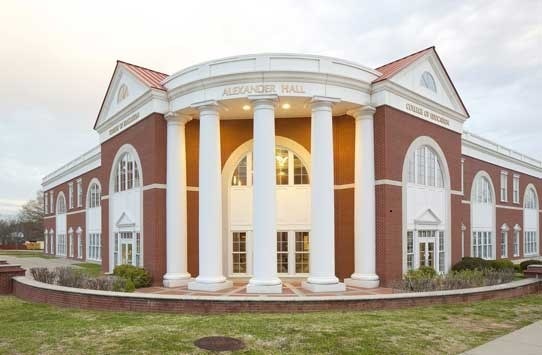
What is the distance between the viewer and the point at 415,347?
9719 mm

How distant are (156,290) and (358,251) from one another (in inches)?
308

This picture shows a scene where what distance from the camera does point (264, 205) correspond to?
17.1 meters

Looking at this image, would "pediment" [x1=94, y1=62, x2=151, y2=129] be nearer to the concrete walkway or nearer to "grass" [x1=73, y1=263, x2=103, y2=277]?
"grass" [x1=73, y1=263, x2=103, y2=277]

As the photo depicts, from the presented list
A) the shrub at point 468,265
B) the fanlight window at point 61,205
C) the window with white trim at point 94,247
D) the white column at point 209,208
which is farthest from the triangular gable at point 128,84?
the fanlight window at point 61,205

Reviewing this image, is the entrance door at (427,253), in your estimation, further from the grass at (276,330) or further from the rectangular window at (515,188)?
the rectangular window at (515,188)

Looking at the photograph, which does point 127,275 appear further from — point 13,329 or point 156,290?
point 13,329

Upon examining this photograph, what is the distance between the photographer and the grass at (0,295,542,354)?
9648mm

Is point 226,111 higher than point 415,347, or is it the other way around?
point 226,111

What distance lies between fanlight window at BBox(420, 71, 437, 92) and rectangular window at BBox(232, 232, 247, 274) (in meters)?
10.3

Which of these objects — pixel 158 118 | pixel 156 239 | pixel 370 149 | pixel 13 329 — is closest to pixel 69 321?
pixel 13 329

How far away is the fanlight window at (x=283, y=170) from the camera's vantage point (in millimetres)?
21297

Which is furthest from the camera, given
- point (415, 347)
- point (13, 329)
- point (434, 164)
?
point (434, 164)

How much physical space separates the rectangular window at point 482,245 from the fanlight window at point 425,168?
35.0ft

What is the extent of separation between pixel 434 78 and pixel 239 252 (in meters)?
11.9
